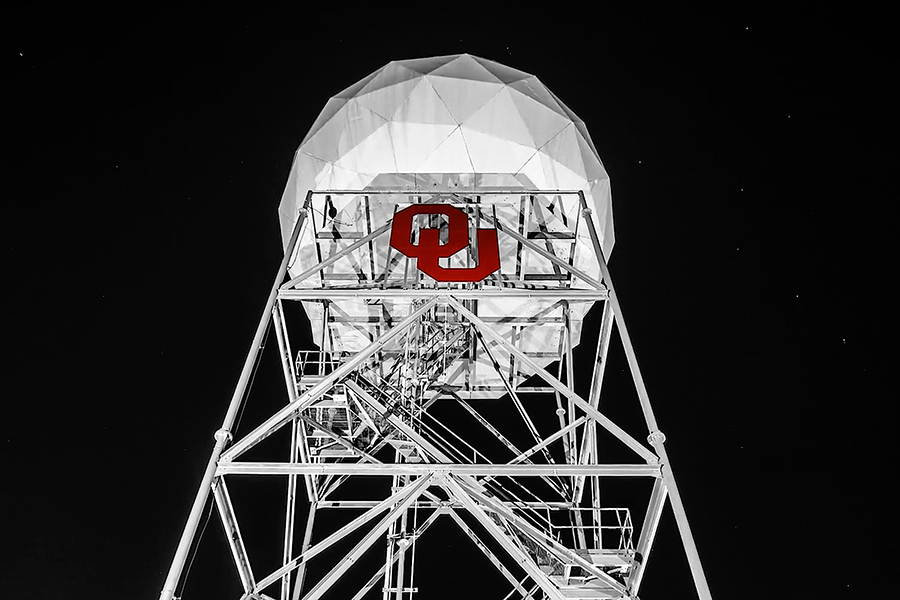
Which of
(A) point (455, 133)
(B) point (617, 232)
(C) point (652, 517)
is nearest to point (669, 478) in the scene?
(C) point (652, 517)

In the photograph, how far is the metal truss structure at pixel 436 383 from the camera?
10461 millimetres

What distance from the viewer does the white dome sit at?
14.6 meters

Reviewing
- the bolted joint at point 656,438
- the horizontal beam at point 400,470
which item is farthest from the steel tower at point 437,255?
the bolted joint at point 656,438

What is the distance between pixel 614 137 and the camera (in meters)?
20.6

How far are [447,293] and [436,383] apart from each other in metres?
4.62

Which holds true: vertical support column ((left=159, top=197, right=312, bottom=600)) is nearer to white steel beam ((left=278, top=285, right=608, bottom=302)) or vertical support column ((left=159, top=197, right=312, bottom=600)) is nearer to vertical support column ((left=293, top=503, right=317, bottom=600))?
white steel beam ((left=278, top=285, right=608, bottom=302))

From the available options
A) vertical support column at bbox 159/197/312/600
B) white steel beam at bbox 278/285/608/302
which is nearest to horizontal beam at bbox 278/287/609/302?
white steel beam at bbox 278/285/608/302

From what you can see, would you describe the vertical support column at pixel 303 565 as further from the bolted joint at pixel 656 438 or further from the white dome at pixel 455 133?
the bolted joint at pixel 656 438

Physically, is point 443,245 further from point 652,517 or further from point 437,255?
point 652,517

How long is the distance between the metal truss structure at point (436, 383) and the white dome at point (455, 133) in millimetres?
481

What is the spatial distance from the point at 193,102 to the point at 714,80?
12794 mm

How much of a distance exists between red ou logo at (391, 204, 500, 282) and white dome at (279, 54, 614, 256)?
0.91 metres

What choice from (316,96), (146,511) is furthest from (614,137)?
(146,511)

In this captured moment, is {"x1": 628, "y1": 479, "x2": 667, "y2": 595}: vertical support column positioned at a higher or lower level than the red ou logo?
lower
